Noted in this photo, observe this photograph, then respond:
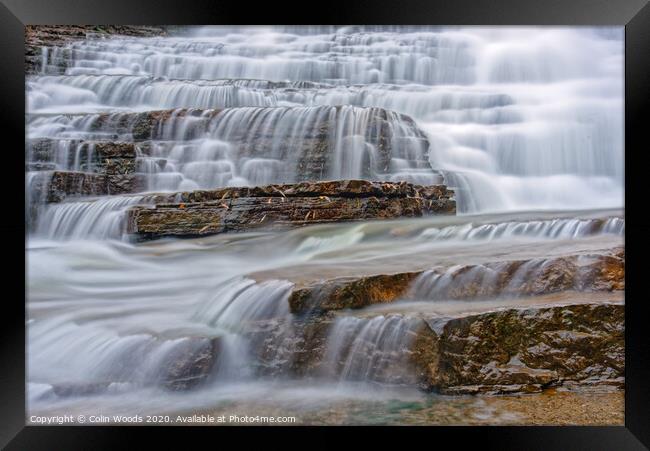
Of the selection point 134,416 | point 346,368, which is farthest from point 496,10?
point 134,416

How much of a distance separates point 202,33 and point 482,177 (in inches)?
75.7

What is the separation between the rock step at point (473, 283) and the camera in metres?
2.28

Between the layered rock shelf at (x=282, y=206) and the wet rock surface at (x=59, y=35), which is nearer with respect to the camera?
the wet rock surface at (x=59, y=35)

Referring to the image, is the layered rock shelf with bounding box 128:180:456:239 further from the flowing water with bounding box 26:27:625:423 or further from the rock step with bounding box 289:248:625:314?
the rock step with bounding box 289:248:625:314

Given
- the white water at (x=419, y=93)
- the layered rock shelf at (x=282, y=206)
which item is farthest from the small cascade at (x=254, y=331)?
the white water at (x=419, y=93)

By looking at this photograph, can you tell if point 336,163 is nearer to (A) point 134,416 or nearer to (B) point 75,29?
(B) point 75,29

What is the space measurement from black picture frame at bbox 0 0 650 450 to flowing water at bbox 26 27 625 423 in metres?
0.08

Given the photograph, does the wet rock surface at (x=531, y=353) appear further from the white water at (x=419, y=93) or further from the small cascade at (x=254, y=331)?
the small cascade at (x=254, y=331)

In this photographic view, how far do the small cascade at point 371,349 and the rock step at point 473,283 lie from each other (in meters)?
0.12

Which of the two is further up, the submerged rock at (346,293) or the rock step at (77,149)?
the rock step at (77,149)

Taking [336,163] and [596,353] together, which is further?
[336,163]

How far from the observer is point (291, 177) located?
2525 millimetres

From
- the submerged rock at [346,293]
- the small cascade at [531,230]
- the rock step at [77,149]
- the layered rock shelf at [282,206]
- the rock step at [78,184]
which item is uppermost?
the rock step at [77,149]

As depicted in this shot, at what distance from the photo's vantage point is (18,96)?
7.51 ft
